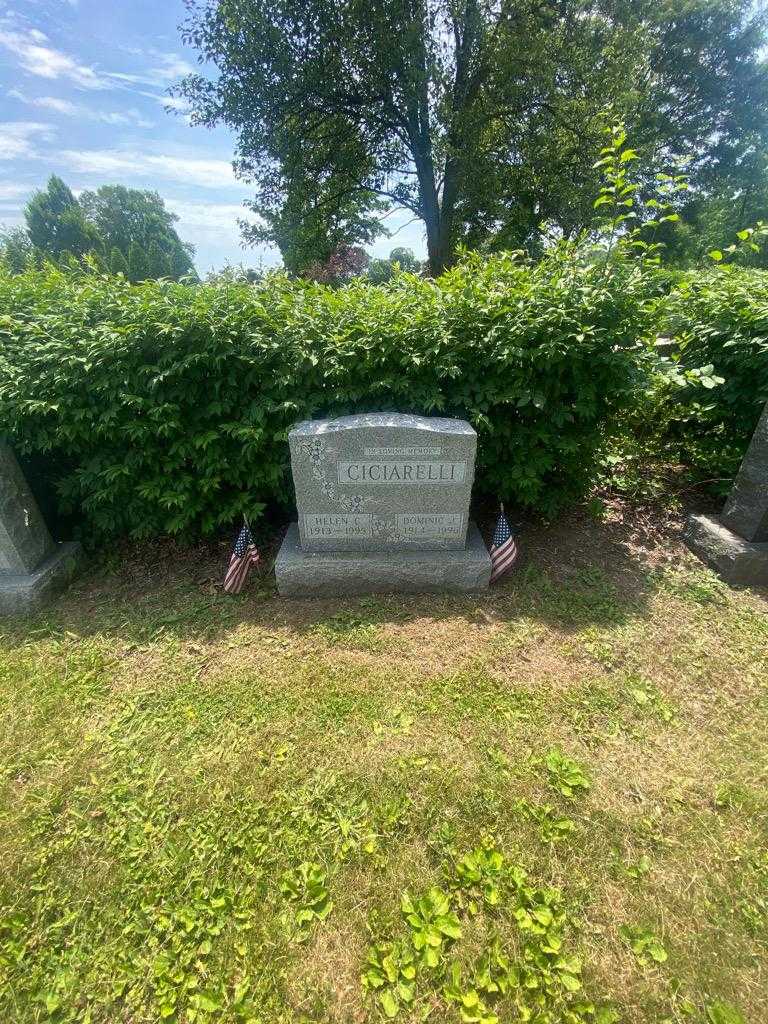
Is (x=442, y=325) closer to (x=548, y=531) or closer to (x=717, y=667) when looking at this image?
(x=548, y=531)

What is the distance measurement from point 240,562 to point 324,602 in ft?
2.20

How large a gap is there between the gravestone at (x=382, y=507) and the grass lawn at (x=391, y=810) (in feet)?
0.75

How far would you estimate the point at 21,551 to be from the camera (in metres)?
3.30

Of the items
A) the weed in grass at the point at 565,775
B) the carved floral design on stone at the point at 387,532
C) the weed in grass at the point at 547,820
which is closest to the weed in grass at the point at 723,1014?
the weed in grass at the point at 547,820

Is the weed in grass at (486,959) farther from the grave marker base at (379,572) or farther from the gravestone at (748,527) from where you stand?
the gravestone at (748,527)

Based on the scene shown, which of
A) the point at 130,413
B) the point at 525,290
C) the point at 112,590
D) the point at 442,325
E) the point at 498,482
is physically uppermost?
the point at 525,290

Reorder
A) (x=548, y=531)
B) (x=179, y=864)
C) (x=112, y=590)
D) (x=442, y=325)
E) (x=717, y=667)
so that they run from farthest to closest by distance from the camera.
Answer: (x=548, y=531)
(x=112, y=590)
(x=442, y=325)
(x=717, y=667)
(x=179, y=864)

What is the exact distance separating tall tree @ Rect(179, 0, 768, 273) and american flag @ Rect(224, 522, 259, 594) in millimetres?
11460

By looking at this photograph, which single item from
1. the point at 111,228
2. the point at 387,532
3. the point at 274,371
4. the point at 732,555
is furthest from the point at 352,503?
the point at 111,228

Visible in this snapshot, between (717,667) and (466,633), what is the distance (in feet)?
4.67

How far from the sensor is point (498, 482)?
11.9ft

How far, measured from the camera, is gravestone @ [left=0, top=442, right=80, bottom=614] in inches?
127

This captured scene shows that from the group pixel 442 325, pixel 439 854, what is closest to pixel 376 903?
pixel 439 854

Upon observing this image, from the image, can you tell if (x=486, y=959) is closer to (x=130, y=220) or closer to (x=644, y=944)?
(x=644, y=944)
